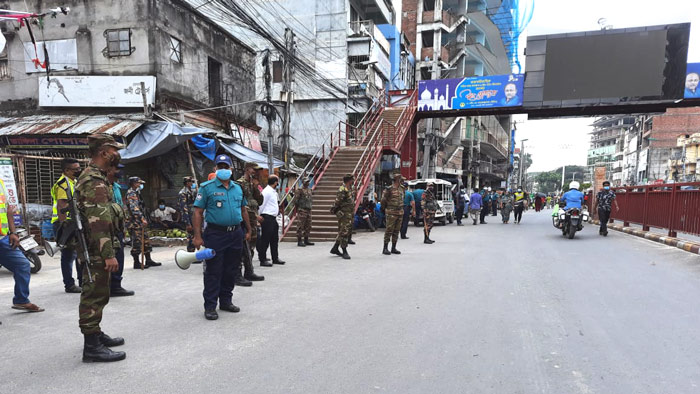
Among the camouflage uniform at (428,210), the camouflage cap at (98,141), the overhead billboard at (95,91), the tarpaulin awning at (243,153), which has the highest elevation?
the overhead billboard at (95,91)

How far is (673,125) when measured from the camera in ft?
156

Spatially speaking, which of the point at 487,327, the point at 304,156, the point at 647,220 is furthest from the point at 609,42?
the point at 487,327

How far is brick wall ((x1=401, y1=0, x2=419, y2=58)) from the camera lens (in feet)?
110

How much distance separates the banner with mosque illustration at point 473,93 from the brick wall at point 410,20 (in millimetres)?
17072

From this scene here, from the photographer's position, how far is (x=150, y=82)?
11.6 meters

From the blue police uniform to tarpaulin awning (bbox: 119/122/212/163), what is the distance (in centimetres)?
684

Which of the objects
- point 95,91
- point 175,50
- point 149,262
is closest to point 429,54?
point 175,50

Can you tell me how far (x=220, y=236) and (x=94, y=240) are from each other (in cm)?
127

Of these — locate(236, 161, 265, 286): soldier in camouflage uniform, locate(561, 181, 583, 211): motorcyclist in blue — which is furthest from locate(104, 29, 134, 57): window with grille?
locate(561, 181, 583, 211): motorcyclist in blue

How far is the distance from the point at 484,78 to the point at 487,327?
1597cm

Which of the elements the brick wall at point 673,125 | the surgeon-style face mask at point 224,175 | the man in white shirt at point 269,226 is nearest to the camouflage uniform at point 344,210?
the man in white shirt at point 269,226

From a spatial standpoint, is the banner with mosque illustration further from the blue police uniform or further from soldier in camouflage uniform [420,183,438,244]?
the blue police uniform

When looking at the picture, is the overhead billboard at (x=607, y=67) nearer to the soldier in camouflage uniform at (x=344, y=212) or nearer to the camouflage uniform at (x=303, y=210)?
the camouflage uniform at (x=303, y=210)

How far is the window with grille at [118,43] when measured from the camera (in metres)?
11.8
